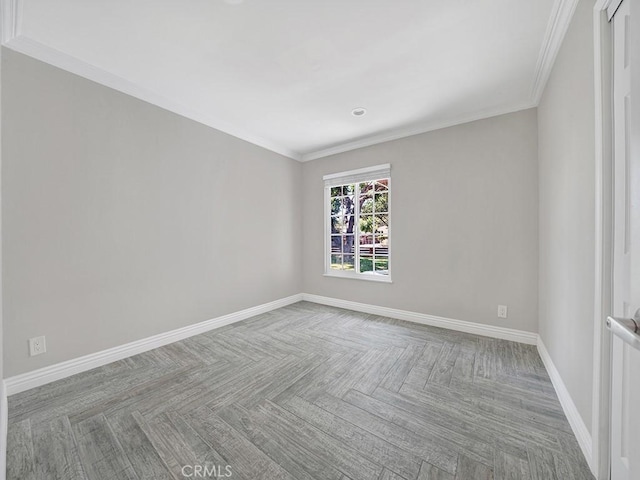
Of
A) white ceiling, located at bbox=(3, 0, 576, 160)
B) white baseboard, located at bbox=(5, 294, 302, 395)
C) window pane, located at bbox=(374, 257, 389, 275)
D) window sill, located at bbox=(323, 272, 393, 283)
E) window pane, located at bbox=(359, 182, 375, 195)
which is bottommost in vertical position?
white baseboard, located at bbox=(5, 294, 302, 395)

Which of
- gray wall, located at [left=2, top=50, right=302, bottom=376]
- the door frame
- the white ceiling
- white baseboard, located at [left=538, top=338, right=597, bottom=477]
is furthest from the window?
the door frame

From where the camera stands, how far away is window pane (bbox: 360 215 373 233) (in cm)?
395

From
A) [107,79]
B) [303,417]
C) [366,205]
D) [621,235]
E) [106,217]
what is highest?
[107,79]

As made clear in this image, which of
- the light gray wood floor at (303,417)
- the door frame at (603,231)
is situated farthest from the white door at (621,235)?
the light gray wood floor at (303,417)

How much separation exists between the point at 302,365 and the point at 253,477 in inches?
42.5

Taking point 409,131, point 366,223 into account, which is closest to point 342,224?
point 366,223

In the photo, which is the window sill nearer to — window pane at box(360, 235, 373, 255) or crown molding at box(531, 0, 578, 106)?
window pane at box(360, 235, 373, 255)

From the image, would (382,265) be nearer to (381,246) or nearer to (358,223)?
(381,246)

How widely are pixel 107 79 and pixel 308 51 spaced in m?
1.81

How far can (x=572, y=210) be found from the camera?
1.66 m

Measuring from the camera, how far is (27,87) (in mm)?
1979

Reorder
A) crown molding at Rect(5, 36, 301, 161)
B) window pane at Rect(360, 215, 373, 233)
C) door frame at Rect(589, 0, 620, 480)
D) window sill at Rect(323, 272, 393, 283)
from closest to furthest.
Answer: door frame at Rect(589, 0, 620, 480) < crown molding at Rect(5, 36, 301, 161) < window sill at Rect(323, 272, 393, 283) < window pane at Rect(360, 215, 373, 233)

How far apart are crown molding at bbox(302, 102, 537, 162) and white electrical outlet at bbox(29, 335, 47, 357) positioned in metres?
3.82

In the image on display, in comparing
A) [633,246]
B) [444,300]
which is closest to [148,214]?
[633,246]
